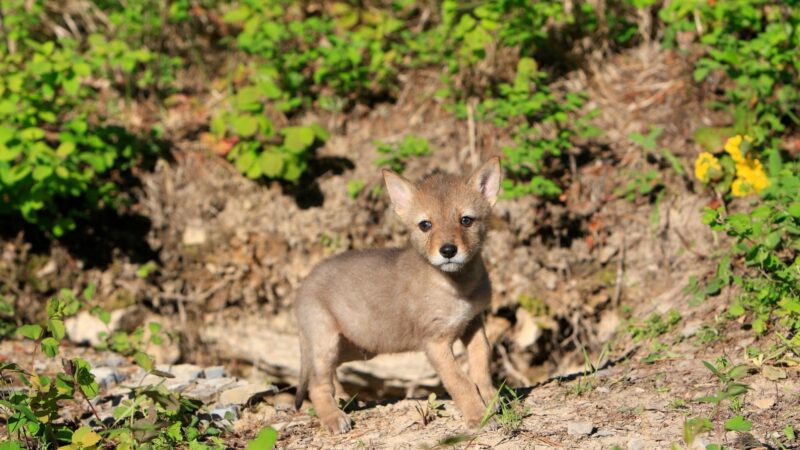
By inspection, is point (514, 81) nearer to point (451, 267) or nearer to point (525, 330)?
point (525, 330)

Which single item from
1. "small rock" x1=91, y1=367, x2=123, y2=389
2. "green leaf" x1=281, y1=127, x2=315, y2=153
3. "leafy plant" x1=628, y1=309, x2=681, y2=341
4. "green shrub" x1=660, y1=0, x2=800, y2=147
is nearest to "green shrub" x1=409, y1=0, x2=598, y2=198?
"green shrub" x1=660, y1=0, x2=800, y2=147

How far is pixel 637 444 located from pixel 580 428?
0.35 m

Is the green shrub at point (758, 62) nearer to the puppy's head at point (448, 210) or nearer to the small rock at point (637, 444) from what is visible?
the puppy's head at point (448, 210)

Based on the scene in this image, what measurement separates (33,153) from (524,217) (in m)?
4.33

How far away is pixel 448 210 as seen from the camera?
5102 mm

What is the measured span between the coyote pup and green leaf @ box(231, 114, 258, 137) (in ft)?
7.80

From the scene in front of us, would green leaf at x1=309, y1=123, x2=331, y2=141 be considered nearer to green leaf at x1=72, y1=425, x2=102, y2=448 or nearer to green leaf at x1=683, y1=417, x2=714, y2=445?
green leaf at x1=72, y1=425, x2=102, y2=448

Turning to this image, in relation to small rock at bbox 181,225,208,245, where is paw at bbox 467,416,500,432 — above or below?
below

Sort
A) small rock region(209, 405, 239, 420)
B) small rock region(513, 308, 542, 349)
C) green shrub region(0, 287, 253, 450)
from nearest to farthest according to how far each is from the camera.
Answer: green shrub region(0, 287, 253, 450) → small rock region(209, 405, 239, 420) → small rock region(513, 308, 542, 349)

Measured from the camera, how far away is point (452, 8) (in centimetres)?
809

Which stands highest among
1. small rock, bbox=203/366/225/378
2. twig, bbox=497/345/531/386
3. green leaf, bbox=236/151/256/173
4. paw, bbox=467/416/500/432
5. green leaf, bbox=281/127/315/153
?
green leaf, bbox=281/127/315/153

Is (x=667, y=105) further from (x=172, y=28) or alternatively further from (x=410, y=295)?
(x=172, y=28)

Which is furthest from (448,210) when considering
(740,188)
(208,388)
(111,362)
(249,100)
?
(249,100)

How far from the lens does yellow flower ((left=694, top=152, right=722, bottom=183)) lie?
22.5ft
